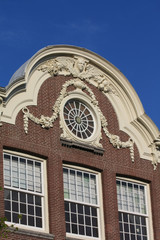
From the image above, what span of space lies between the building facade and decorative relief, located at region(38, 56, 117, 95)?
0.14ft

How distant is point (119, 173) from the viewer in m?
31.0

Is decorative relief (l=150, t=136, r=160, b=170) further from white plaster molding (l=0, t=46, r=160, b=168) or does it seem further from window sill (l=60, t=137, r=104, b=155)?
window sill (l=60, t=137, r=104, b=155)

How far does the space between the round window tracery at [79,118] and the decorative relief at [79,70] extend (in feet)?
3.93

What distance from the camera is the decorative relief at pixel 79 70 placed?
30.7 meters

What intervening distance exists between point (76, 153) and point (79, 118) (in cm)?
171

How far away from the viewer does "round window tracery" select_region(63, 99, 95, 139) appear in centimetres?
3045

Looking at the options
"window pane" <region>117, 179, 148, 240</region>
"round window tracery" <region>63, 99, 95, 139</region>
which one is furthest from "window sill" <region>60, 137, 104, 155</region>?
"window pane" <region>117, 179, 148, 240</region>

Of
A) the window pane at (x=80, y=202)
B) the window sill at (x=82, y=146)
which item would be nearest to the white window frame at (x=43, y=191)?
the window pane at (x=80, y=202)

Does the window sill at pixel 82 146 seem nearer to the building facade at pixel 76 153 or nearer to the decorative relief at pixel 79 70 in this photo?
the building facade at pixel 76 153

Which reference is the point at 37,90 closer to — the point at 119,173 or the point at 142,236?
the point at 119,173

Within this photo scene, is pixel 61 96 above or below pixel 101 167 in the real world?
above

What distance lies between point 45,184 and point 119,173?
12.4 feet

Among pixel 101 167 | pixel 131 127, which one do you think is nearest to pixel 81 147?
pixel 101 167

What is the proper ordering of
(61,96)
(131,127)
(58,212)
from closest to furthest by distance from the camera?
(58,212) → (61,96) → (131,127)
